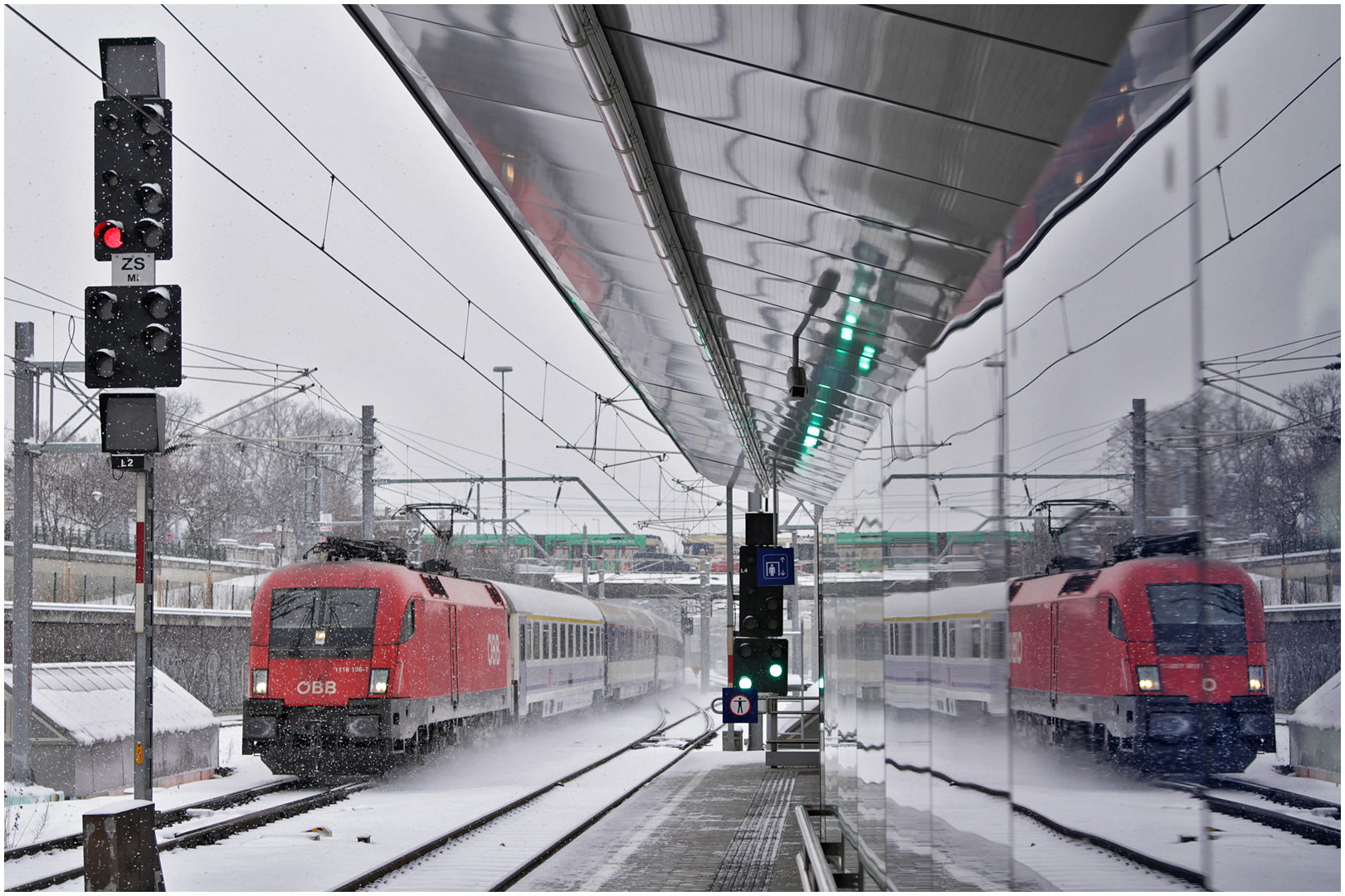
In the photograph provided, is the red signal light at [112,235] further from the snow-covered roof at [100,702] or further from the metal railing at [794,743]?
the metal railing at [794,743]

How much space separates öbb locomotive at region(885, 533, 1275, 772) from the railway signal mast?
570 centimetres

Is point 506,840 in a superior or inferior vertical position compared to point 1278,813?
inferior

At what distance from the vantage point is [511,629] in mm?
24688

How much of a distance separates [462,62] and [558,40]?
70cm

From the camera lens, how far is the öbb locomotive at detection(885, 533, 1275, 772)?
2029 mm

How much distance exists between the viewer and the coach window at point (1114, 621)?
2.39 m

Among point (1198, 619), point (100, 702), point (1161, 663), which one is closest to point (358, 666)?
point (100, 702)

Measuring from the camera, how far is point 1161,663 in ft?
7.40

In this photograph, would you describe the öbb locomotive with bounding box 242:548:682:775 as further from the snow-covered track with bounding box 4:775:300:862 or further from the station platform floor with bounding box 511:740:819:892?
the station platform floor with bounding box 511:740:819:892

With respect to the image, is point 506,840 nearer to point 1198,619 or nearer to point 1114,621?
point 1114,621

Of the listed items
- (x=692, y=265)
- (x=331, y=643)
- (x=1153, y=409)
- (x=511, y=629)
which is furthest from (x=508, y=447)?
(x=1153, y=409)

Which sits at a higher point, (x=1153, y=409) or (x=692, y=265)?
(x=692, y=265)

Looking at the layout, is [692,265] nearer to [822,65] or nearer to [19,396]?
[822,65]

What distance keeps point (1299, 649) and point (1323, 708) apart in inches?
3.6
